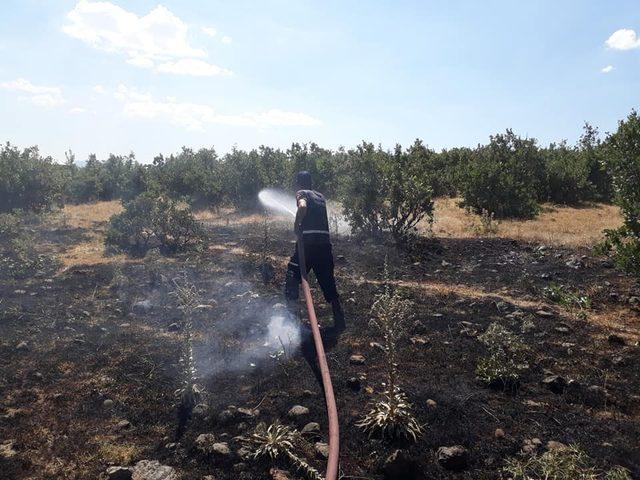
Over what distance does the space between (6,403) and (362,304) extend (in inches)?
182

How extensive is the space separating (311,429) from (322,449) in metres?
0.28

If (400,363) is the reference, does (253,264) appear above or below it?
above

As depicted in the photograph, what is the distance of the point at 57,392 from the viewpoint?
14.9 ft

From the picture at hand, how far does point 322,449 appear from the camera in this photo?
3.53m

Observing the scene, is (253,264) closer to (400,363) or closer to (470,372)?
(400,363)

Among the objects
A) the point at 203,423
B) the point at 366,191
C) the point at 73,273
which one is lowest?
the point at 203,423

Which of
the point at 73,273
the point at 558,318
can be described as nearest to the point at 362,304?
the point at 558,318

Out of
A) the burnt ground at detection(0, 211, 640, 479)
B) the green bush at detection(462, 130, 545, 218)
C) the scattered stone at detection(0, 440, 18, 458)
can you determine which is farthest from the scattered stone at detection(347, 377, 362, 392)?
the green bush at detection(462, 130, 545, 218)

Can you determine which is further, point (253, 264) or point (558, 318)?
point (253, 264)

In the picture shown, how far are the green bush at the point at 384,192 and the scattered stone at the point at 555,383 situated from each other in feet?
21.8

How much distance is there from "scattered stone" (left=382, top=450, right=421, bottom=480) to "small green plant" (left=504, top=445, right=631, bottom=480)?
639 millimetres

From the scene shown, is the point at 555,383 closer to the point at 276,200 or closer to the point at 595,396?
the point at 595,396

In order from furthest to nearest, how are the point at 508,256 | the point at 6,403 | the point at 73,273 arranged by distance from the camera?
the point at 508,256 → the point at 73,273 → the point at 6,403

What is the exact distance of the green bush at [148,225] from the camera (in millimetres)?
10703
